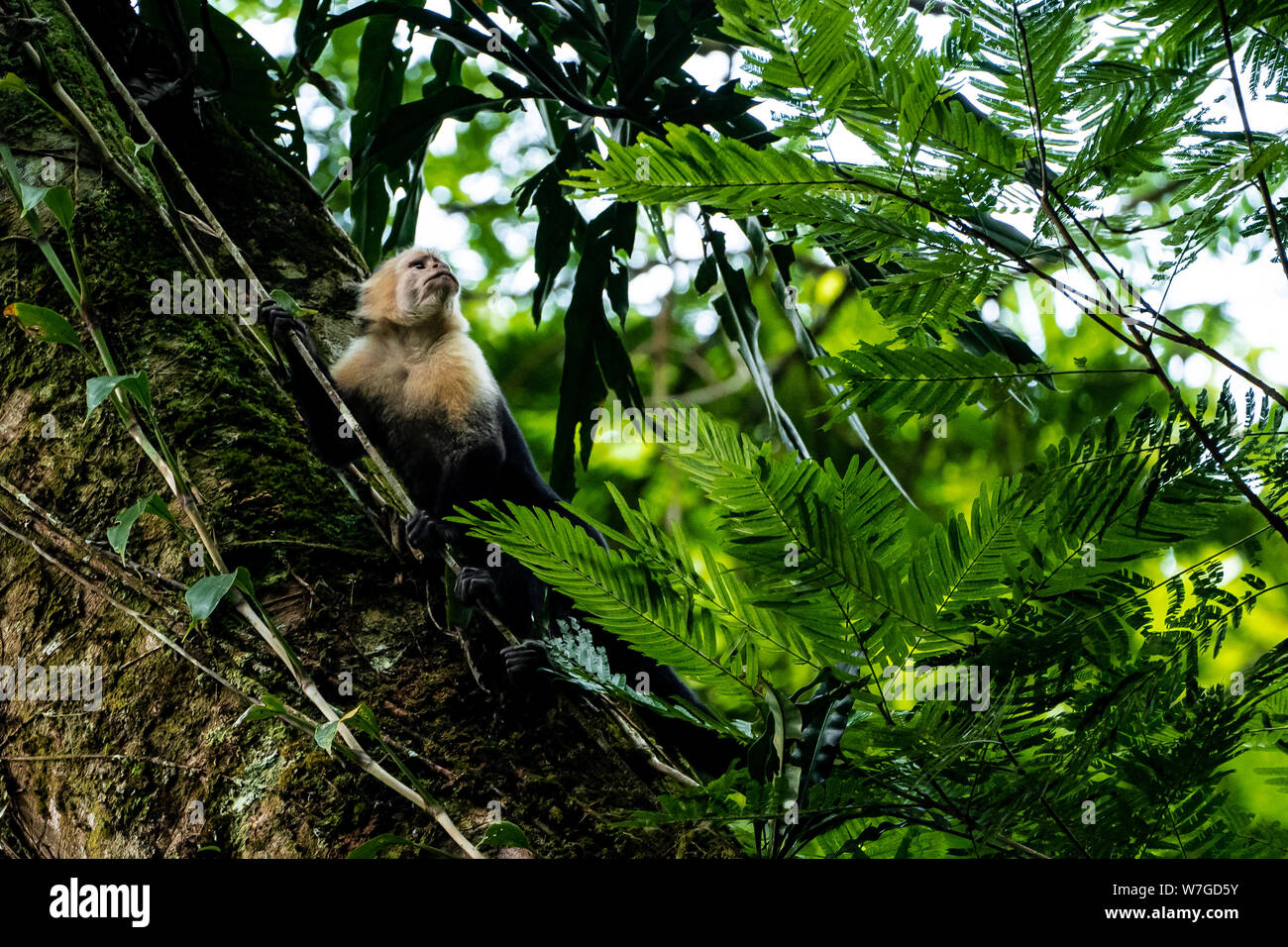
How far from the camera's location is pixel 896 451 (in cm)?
651

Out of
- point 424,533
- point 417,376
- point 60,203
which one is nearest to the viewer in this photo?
point 60,203

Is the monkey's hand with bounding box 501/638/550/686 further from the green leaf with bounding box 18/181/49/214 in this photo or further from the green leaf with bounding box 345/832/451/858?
the green leaf with bounding box 18/181/49/214

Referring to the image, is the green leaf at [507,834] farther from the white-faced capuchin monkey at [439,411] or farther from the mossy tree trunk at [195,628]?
the white-faced capuchin monkey at [439,411]

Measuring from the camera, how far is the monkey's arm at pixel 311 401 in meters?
2.20

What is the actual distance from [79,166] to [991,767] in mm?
2279

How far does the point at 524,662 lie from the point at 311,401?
127 cm

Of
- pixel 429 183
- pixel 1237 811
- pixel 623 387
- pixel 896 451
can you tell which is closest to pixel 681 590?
pixel 1237 811

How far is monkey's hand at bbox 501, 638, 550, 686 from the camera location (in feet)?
5.31

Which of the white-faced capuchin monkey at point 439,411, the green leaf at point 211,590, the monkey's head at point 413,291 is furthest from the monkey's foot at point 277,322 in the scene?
the green leaf at point 211,590

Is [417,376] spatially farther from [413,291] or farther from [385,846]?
[385,846]

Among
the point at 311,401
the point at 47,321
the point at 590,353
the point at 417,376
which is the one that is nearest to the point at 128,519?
the point at 47,321

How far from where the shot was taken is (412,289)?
12.5 ft

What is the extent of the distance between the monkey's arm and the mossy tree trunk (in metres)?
0.11
